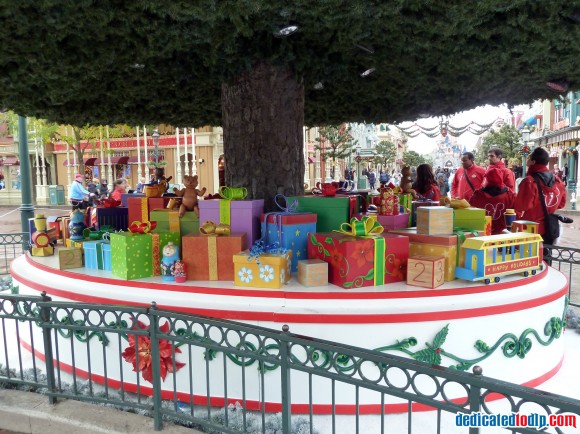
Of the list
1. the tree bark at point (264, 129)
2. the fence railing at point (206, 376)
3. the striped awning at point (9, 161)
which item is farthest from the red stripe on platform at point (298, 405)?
the striped awning at point (9, 161)

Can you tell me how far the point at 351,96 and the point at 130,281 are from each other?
159 inches

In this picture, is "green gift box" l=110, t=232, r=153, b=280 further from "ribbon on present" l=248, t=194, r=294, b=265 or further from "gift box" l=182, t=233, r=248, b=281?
"ribbon on present" l=248, t=194, r=294, b=265

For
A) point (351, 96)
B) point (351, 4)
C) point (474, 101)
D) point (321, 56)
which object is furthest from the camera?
point (351, 96)

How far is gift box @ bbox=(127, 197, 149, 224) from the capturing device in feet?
15.9

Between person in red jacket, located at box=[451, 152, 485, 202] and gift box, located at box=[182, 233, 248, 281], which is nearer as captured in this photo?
gift box, located at box=[182, 233, 248, 281]

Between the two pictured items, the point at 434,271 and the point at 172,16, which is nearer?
the point at 172,16

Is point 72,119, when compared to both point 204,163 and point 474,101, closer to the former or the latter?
point 474,101

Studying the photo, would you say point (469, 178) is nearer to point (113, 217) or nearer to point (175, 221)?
point (175, 221)

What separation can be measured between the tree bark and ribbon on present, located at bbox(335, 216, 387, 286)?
1386 mm

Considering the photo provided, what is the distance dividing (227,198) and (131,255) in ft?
3.16

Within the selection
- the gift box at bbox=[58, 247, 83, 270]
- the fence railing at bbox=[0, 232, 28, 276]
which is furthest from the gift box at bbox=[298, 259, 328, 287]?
the fence railing at bbox=[0, 232, 28, 276]

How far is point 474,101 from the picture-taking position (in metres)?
5.99

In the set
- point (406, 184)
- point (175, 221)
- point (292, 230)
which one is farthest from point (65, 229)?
point (406, 184)

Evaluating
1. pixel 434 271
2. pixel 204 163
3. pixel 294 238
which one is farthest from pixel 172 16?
pixel 204 163
